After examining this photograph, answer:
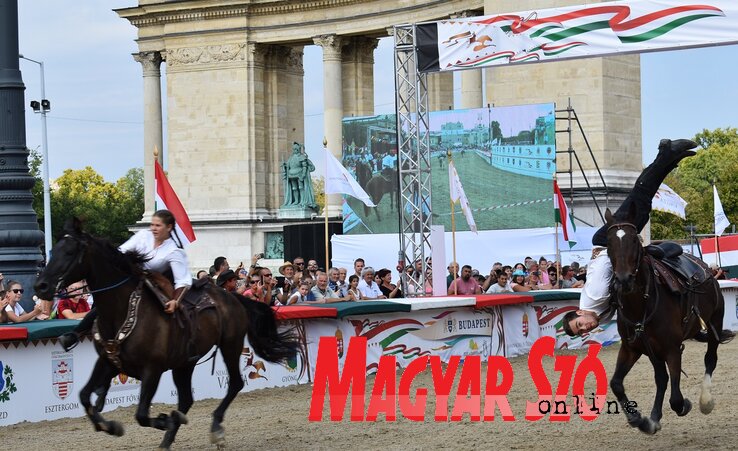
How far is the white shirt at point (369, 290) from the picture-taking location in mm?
23797

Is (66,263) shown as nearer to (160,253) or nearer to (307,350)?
(160,253)

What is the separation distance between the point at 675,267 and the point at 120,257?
536cm

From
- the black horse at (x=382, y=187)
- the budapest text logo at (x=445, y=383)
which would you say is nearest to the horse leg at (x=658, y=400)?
the budapest text logo at (x=445, y=383)

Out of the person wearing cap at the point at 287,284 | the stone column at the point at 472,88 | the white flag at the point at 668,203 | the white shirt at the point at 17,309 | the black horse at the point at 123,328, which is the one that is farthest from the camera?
the stone column at the point at 472,88

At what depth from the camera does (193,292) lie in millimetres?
12812

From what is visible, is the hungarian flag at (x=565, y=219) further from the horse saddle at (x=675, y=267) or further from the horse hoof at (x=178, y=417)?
the horse hoof at (x=178, y=417)

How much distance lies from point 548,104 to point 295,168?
16.9 m

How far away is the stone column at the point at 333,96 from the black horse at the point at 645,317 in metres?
35.4

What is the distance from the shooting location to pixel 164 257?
12.5m

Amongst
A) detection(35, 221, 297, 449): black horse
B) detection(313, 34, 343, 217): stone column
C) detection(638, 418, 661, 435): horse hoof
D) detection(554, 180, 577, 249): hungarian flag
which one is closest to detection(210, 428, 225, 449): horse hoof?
detection(35, 221, 297, 449): black horse

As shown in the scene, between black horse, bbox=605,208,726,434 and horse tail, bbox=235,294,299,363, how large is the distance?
11.4 feet

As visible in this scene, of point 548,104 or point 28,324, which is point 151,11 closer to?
point 548,104

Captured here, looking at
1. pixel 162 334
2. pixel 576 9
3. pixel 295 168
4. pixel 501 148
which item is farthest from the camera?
pixel 295 168

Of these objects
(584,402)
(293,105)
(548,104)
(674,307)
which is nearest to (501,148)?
(548,104)
